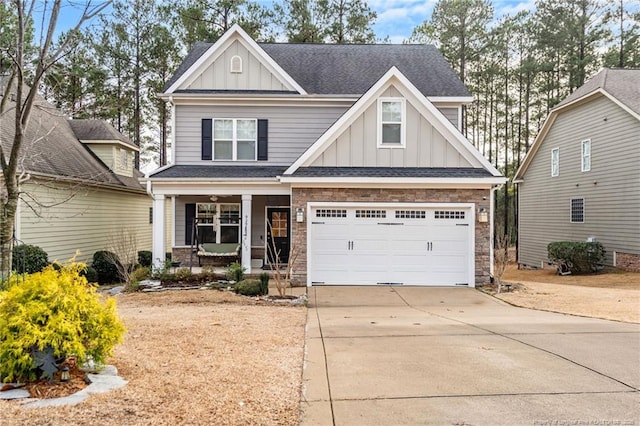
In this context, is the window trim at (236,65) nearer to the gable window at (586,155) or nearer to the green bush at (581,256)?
the green bush at (581,256)

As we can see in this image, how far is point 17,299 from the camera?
4.53 metres

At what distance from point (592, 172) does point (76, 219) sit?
19.9 m

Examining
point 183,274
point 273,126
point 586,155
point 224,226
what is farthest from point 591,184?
point 183,274

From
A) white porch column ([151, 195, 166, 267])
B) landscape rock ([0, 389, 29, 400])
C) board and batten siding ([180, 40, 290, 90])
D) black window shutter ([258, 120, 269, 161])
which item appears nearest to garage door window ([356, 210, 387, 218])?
black window shutter ([258, 120, 269, 161])

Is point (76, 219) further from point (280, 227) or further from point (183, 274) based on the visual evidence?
point (280, 227)

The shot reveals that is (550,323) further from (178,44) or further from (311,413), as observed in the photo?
(178,44)

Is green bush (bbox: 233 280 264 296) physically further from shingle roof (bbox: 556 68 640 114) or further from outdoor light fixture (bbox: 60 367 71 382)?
shingle roof (bbox: 556 68 640 114)

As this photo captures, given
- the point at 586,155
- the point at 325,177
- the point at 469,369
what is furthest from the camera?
the point at 586,155

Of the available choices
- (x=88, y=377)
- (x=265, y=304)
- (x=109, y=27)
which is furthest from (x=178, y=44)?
(x=88, y=377)

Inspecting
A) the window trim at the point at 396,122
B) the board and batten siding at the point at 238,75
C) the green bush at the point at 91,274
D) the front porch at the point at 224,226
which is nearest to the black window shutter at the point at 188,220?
the front porch at the point at 224,226

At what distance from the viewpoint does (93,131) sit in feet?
65.8

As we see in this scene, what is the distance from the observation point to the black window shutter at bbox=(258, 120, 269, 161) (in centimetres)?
1514

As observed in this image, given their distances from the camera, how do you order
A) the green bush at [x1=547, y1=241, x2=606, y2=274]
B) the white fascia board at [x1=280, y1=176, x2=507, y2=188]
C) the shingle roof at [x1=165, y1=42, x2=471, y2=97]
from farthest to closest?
the green bush at [x1=547, y1=241, x2=606, y2=274] → the shingle roof at [x1=165, y1=42, x2=471, y2=97] → the white fascia board at [x1=280, y1=176, x2=507, y2=188]

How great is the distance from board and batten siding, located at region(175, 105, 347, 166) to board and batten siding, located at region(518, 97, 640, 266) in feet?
35.3
